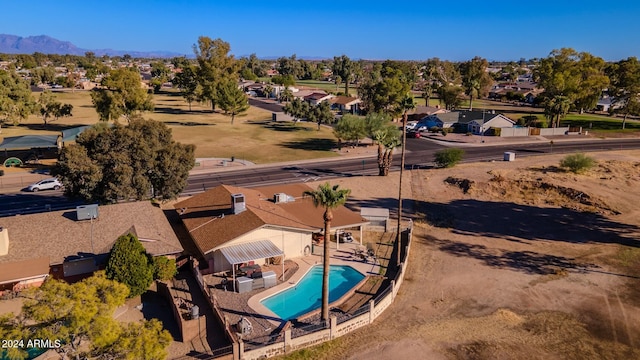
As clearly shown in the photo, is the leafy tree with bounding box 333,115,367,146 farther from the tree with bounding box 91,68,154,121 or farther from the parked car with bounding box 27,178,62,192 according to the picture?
the parked car with bounding box 27,178,62,192

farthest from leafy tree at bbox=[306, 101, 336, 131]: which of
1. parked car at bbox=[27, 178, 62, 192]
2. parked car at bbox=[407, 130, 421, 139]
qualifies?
parked car at bbox=[27, 178, 62, 192]

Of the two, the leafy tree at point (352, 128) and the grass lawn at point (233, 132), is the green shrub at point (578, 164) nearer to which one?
the leafy tree at point (352, 128)

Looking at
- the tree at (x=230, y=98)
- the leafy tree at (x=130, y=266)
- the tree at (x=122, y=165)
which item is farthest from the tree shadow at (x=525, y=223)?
the tree at (x=230, y=98)

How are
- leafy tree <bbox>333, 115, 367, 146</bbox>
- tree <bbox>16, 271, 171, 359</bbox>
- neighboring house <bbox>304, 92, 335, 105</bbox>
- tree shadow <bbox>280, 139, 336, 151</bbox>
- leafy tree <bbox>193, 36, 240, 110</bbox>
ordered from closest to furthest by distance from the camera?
tree <bbox>16, 271, 171, 359</bbox>, leafy tree <bbox>333, 115, 367, 146</bbox>, tree shadow <bbox>280, 139, 336, 151</bbox>, leafy tree <bbox>193, 36, 240, 110</bbox>, neighboring house <bbox>304, 92, 335, 105</bbox>

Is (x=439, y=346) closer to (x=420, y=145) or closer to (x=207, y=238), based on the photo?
(x=207, y=238)

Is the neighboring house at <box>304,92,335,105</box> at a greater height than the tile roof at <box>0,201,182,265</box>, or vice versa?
the neighboring house at <box>304,92,335,105</box>

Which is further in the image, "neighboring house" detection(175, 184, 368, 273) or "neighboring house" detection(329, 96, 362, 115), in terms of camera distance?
"neighboring house" detection(329, 96, 362, 115)
